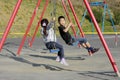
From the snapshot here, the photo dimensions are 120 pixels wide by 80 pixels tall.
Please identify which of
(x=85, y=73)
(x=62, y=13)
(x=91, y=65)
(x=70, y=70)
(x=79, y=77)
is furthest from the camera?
(x=62, y=13)

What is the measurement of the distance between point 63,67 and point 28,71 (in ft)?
3.98

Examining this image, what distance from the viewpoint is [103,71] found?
955 cm

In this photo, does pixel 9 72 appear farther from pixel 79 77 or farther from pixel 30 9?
pixel 30 9

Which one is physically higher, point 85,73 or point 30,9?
point 30,9

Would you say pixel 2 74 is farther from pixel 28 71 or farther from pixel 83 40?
pixel 83 40

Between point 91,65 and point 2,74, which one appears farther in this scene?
point 91,65

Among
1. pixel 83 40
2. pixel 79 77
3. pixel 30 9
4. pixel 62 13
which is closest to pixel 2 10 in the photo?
pixel 30 9

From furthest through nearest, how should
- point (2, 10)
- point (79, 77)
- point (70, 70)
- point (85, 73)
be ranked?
point (2, 10) < point (70, 70) < point (85, 73) < point (79, 77)

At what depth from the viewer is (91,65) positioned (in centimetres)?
1096

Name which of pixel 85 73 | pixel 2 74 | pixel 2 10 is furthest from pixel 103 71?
pixel 2 10

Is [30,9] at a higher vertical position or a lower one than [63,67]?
higher

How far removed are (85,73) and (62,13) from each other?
3109cm

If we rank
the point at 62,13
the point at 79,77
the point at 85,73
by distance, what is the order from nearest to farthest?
the point at 79,77
the point at 85,73
the point at 62,13

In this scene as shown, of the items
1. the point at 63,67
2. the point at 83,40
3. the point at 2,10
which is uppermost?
the point at 2,10
